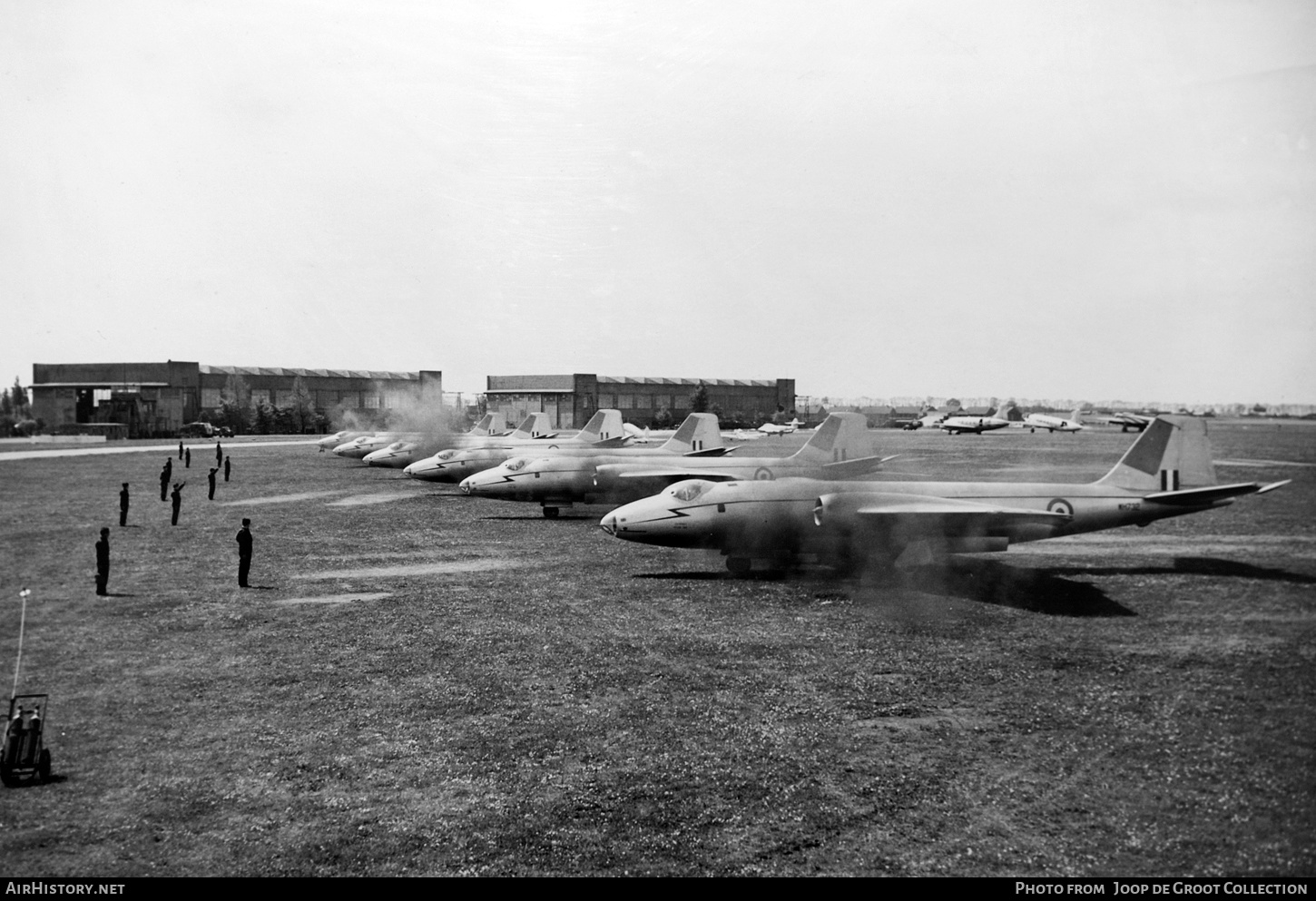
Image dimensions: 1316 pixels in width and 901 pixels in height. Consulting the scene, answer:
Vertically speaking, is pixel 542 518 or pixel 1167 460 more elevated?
pixel 1167 460

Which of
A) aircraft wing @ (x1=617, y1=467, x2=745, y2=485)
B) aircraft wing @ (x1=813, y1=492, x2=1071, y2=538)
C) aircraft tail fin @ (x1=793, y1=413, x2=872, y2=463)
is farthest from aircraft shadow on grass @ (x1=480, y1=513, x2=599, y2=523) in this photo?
aircraft wing @ (x1=813, y1=492, x2=1071, y2=538)

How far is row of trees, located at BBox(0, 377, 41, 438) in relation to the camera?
2768 inches

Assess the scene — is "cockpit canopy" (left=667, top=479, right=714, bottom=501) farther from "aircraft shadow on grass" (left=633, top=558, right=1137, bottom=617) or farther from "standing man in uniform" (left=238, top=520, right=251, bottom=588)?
"standing man in uniform" (left=238, top=520, right=251, bottom=588)

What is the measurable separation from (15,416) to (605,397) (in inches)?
2259

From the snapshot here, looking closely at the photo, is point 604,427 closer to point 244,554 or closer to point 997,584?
point 244,554

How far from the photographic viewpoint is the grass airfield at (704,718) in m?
7.74

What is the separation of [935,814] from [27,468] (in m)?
52.4

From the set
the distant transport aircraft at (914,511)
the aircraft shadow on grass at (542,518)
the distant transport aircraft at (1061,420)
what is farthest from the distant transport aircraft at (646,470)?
the distant transport aircraft at (914,511)

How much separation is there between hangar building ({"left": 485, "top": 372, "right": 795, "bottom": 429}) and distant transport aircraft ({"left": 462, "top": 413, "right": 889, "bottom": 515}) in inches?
903

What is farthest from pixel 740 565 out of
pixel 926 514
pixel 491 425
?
pixel 491 425

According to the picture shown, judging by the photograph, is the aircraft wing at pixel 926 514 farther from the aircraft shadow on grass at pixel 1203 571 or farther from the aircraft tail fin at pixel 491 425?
the aircraft tail fin at pixel 491 425

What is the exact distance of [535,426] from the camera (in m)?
74.3

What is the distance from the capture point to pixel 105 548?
17969mm

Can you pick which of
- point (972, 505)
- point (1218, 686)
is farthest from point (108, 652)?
point (972, 505)
